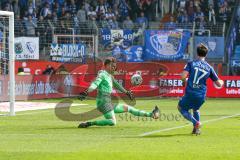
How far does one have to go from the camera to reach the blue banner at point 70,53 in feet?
127

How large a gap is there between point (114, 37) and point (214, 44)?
17.2 feet

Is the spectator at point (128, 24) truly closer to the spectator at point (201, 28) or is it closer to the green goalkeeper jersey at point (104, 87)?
the spectator at point (201, 28)

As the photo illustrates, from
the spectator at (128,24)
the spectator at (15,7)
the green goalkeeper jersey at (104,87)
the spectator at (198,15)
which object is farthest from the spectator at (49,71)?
the green goalkeeper jersey at (104,87)

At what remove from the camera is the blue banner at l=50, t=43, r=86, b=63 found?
127 ft

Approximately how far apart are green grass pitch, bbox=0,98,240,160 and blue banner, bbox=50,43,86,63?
16.4 metres

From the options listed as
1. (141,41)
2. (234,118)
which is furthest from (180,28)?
(234,118)

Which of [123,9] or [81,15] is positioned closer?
[81,15]

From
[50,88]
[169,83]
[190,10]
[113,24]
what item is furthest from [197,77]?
[190,10]

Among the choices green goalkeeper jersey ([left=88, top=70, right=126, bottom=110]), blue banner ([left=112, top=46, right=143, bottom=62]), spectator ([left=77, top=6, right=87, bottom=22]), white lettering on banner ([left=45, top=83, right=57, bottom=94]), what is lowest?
white lettering on banner ([left=45, top=83, right=57, bottom=94])

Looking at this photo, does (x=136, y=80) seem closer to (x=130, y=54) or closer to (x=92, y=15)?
(x=130, y=54)

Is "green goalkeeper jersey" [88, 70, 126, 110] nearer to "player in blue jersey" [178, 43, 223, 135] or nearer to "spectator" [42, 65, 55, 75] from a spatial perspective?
"player in blue jersey" [178, 43, 223, 135]

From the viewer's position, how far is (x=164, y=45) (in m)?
39.5

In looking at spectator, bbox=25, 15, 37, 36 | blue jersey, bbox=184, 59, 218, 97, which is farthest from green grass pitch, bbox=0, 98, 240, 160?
spectator, bbox=25, 15, 37, 36

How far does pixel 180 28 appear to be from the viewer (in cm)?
4053
